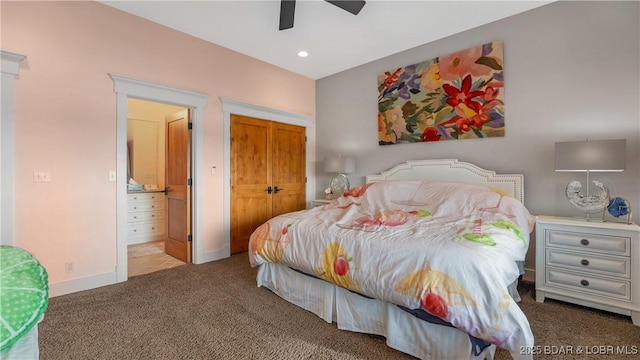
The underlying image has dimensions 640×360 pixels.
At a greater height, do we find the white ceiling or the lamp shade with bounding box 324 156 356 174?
the white ceiling

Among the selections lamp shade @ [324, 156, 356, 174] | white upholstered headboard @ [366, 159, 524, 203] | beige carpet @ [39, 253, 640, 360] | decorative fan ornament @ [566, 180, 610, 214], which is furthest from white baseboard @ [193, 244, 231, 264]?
decorative fan ornament @ [566, 180, 610, 214]

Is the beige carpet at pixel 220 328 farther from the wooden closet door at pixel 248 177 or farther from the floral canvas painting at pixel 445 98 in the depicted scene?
the floral canvas painting at pixel 445 98

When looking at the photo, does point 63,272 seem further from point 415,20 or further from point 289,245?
point 415,20

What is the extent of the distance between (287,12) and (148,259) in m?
3.58

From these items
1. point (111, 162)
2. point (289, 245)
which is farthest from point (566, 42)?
point (111, 162)

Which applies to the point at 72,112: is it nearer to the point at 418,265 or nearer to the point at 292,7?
the point at 292,7

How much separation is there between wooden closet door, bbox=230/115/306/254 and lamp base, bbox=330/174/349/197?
673 millimetres

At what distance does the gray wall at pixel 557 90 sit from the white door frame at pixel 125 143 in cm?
296

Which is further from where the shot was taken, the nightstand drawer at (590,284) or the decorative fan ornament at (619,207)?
the decorative fan ornament at (619,207)

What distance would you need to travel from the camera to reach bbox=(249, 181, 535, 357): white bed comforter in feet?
4.79

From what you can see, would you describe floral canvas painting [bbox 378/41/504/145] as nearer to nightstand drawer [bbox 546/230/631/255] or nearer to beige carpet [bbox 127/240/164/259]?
nightstand drawer [bbox 546/230/631/255]

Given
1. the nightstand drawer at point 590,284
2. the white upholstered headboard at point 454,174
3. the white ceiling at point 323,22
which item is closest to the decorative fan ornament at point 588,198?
the white upholstered headboard at point 454,174

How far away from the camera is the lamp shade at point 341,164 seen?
14.3 ft

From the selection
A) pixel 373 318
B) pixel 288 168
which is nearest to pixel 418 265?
pixel 373 318
